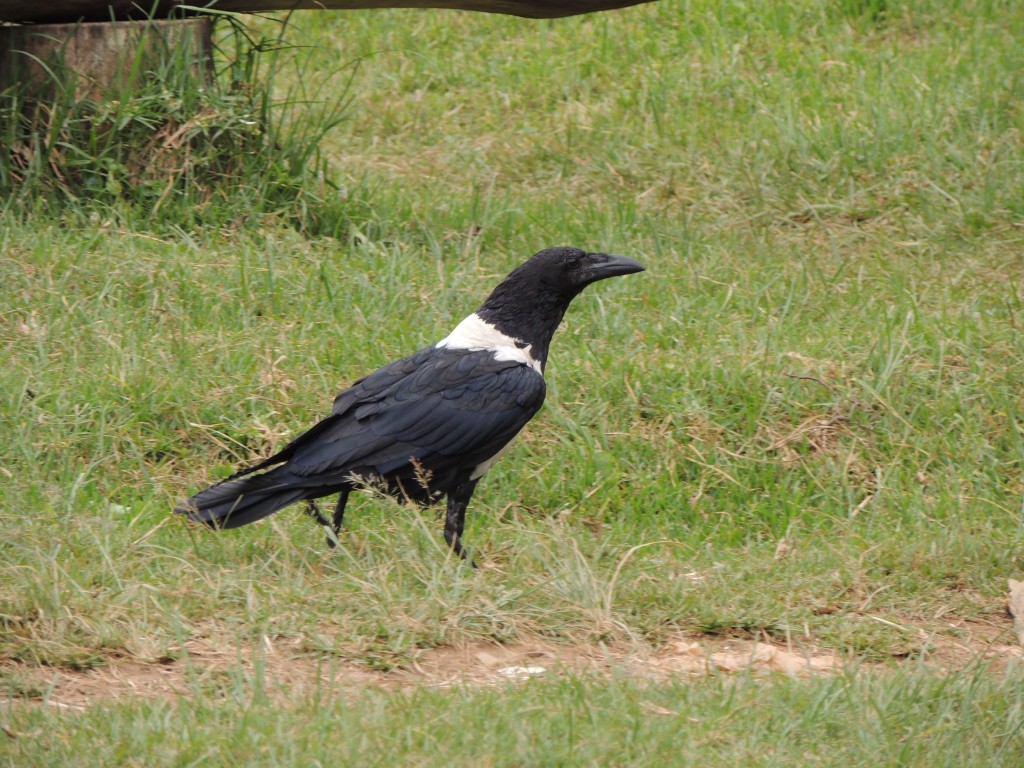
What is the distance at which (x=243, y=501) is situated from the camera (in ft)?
13.9

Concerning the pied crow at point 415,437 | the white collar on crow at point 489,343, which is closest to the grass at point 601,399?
the pied crow at point 415,437

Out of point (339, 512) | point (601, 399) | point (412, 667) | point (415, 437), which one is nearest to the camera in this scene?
point (412, 667)

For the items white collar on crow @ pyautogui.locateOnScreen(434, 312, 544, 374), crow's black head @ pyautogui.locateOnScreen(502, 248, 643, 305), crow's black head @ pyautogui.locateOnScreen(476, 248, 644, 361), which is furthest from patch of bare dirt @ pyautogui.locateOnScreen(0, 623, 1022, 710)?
crow's black head @ pyautogui.locateOnScreen(502, 248, 643, 305)

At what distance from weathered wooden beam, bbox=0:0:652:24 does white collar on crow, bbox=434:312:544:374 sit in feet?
7.68

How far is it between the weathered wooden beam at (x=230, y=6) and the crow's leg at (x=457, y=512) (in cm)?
293

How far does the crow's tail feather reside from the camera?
421 cm

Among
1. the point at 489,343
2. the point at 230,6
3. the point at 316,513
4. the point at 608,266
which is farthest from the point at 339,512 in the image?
the point at 230,6

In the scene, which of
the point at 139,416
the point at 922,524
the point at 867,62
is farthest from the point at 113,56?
the point at 867,62

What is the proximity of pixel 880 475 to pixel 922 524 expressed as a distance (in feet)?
1.32

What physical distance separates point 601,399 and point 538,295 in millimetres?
799

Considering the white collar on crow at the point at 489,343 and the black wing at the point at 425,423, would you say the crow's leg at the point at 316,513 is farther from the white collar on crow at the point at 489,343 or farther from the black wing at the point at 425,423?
the white collar on crow at the point at 489,343

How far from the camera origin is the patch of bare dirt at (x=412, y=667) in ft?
11.0

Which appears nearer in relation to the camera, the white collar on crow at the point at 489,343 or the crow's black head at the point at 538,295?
the white collar on crow at the point at 489,343

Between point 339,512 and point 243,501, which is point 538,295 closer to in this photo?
point 339,512
